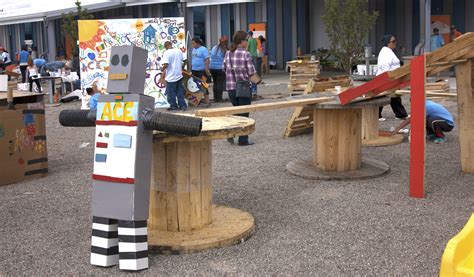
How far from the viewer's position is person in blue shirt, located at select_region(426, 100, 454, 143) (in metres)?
9.52

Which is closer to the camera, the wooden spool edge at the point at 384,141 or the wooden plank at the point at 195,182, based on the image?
the wooden plank at the point at 195,182

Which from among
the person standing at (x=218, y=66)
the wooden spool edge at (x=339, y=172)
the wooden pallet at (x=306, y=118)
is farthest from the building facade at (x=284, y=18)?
the wooden spool edge at (x=339, y=172)

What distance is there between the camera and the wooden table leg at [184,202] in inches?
207

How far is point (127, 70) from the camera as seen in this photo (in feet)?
16.0

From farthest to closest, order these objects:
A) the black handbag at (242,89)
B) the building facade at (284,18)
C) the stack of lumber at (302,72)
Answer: the building facade at (284,18) < the stack of lumber at (302,72) < the black handbag at (242,89)

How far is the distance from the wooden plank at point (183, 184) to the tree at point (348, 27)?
1615cm

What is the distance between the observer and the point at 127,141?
15.7 ft

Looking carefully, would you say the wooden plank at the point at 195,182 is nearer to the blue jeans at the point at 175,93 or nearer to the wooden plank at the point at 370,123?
the wooden plank at the point at 370,123

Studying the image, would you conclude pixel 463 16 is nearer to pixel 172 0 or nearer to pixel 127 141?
pixel 172 0

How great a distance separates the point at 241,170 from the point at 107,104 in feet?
11.9

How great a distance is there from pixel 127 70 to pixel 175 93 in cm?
1002

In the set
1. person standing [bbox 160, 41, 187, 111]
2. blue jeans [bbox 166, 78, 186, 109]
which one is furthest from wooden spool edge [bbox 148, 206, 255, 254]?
blue jeans [bbox 166, 78, 186, 109]

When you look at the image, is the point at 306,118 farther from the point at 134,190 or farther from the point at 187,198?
the point at 134,190

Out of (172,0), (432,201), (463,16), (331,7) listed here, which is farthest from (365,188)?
(172,0)
